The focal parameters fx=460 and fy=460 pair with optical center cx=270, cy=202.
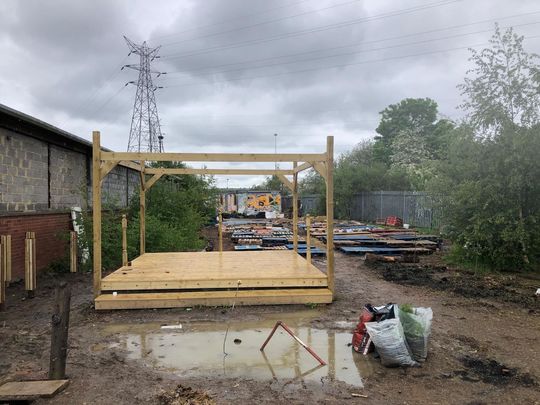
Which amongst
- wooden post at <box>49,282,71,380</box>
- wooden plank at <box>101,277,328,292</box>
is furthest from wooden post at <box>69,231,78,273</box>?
wooden post at <box>49,282,71,380</box>

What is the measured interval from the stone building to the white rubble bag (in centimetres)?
702

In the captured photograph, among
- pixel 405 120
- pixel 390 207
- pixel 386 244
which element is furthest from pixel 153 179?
pixel 405 120

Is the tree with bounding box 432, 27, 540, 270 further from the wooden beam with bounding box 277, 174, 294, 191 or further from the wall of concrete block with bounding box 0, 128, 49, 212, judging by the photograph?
the wall of concrete block with bounding box 0, 128, 49, 212

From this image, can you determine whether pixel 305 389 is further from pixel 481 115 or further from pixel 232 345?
pixel 481 115

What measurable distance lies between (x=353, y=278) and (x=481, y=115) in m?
5.17

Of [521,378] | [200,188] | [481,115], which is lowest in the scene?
[521,378]

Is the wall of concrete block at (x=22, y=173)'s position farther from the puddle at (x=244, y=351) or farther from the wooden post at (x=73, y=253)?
the puddle at (x=244, y=351)

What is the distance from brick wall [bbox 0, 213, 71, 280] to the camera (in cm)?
883

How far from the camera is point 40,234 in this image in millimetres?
9891

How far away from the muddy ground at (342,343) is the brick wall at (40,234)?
2.31 feet

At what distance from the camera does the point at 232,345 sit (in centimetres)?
536

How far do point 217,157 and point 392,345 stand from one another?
13.1ft

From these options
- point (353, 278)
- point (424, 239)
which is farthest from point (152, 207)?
point (424, 239)

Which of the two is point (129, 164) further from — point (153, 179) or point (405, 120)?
point (405, 120)
